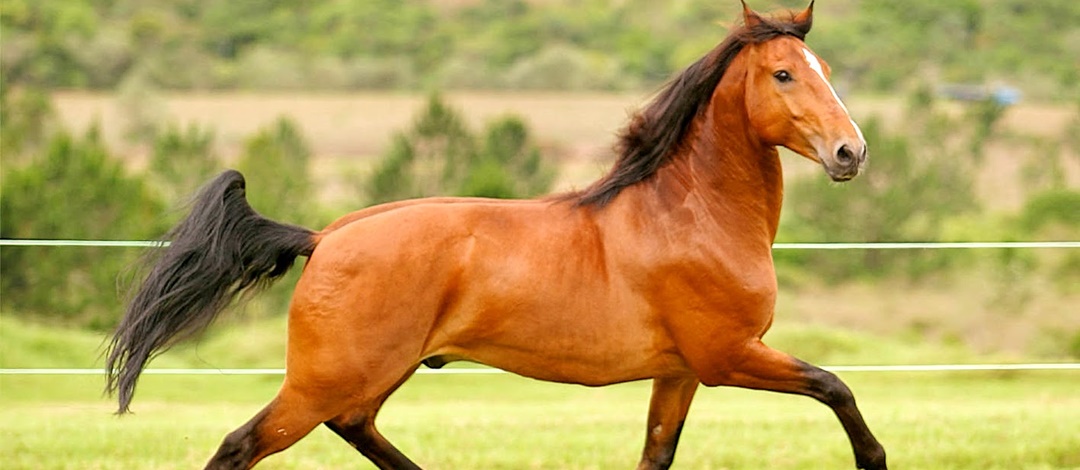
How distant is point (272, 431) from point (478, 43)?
54.1m

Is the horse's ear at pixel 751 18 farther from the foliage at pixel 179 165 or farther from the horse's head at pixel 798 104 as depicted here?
the foliage at pixel 179 165

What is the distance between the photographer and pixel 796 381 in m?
4.50

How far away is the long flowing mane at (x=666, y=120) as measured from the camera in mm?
4625

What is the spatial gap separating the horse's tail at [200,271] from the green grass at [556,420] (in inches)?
11.2

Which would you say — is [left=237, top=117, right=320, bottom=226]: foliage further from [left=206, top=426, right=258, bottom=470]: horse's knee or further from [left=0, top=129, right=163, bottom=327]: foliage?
[left=206, top=426, right=258, bottom=470]: horse's knee

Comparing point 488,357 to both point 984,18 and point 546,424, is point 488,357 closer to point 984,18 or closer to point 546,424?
point 546,424

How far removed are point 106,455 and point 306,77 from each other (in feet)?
144

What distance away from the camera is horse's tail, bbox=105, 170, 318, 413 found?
458 cm

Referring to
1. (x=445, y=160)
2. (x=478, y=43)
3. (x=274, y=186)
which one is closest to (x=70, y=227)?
(x=274, y=186)

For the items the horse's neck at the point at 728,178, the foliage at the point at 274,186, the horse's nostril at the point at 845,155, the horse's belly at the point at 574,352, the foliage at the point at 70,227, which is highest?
the horse's nostril at the point at 845,155

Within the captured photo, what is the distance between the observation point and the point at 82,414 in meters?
8.94

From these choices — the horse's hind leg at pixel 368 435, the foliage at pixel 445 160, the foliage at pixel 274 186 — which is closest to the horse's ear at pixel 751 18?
the horse's hind leg at pixel 368 435

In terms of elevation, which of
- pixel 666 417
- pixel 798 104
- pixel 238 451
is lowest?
pixel 666 417

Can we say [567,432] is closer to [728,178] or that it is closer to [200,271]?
[728,178]
